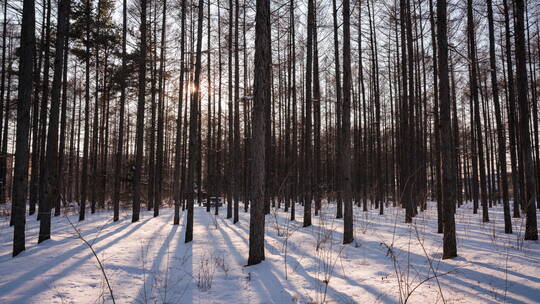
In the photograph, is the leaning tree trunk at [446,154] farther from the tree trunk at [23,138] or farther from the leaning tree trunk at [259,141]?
the tree trunk at [23,138]

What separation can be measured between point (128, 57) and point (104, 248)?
32.0 ft

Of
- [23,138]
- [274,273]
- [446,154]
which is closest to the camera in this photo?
[274,273]

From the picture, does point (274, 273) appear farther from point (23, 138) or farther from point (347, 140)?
point (23, 138)

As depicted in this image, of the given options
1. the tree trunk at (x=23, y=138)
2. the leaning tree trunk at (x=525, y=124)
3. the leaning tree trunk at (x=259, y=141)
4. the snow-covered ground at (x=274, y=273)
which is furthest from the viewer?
the leaning tree trunk at (x=525, y=124)

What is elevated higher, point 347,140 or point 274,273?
point 347,140

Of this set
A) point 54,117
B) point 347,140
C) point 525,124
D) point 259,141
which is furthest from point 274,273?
point 525,124

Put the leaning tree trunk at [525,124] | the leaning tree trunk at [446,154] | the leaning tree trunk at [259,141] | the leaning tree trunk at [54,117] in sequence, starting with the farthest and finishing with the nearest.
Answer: the leaning tree trunk at [54,117], the leaning tree trunk at [525,124], the leaning tree trunk at [446,154], the leaning tree trunk at [259,141]

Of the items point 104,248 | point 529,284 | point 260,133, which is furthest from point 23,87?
point 529,284

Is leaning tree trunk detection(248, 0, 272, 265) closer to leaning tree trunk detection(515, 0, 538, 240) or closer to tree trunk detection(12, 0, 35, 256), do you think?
tree trunk detection(12, 0, 35, 256)

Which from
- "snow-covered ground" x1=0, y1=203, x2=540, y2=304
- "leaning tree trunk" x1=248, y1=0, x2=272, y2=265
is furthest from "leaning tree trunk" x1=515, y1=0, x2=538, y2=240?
"leaning tree trunk" x1=248, y1=0, x2=272, y2=265

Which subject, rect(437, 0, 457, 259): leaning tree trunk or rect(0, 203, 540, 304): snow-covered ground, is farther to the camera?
rect(437, 0, 457, 259): leaning tree trunk

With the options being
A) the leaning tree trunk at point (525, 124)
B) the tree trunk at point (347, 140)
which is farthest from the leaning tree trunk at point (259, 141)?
the leaning tree trunk at point (525, 124)

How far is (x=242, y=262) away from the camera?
5.73 meters

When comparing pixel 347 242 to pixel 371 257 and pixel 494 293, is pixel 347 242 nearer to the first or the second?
pixel 371 257
